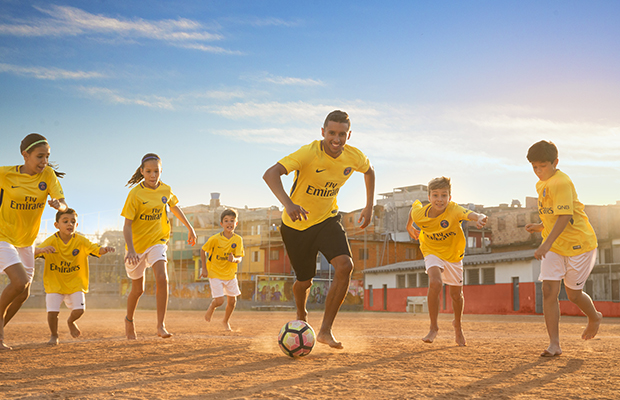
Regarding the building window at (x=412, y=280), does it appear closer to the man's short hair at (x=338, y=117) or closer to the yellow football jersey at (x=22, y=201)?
the yellow football jersey at (x=22, y=201)

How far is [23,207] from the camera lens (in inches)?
246

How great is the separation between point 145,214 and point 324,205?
8.76 ft

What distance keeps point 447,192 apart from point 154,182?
3559 millimetres

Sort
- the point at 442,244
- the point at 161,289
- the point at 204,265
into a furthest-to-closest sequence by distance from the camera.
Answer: the point at 204,265 < the point at 161,289 < the point at 442,244

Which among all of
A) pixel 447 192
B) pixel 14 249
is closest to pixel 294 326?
pixel 447 192

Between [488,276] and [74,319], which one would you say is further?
[488,276]

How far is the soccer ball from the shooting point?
194 inches

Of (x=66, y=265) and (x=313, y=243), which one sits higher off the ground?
(x=313, y=243)

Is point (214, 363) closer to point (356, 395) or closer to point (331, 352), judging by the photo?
point (331, 352)

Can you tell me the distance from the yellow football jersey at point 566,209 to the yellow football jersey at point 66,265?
5.37 m

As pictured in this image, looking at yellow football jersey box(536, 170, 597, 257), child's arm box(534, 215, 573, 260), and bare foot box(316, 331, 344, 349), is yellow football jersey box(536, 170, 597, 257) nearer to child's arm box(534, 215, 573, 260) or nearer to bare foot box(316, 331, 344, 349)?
child's arm box(534, 215, 573, 260)

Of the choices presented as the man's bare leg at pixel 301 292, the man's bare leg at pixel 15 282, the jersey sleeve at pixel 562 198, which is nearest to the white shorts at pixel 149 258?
the man's bare leg at pixel 15 282

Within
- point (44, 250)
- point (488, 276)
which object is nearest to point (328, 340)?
point (44, 250)

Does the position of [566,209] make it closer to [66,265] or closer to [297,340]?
[297,340]
